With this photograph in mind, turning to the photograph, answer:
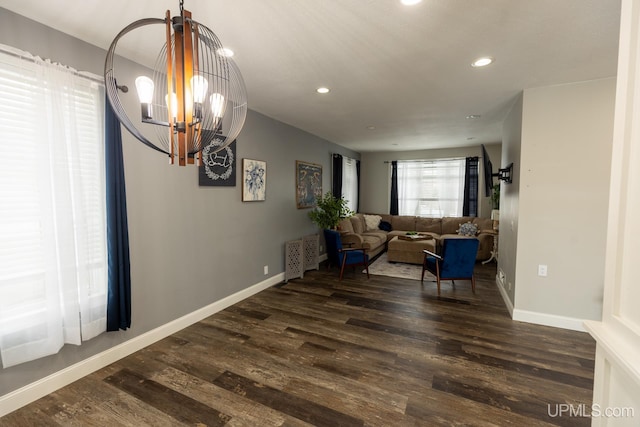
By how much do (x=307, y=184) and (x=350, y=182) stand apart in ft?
7.75

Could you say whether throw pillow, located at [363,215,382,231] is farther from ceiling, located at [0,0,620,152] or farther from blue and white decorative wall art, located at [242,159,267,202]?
ceiling, located at [0,0,620,152]

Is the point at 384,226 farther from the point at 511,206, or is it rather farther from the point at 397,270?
the point at 511,206

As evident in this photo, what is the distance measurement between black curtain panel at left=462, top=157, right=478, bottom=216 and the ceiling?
3.49 meters

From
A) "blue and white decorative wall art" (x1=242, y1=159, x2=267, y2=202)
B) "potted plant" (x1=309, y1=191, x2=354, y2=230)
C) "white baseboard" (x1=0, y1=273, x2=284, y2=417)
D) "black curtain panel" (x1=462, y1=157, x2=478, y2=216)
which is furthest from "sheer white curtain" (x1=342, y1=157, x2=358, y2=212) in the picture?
"white baseboard" (x1=0, y1=273, x2=284, y2=417)

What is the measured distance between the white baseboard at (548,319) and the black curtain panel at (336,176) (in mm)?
4012

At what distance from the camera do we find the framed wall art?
5.04m

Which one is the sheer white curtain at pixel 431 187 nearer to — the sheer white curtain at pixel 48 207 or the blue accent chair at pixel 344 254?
the blue accent chair at pixel 344 254

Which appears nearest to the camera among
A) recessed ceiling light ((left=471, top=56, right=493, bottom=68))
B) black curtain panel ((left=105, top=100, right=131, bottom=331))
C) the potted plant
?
black curtain panel ((left=105, top=100, right=131, bottom=331))

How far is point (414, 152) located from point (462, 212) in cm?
195

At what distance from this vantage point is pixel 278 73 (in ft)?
8.82

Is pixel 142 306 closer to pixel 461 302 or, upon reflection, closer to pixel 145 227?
pixel 145 227

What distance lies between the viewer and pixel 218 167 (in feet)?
10.9

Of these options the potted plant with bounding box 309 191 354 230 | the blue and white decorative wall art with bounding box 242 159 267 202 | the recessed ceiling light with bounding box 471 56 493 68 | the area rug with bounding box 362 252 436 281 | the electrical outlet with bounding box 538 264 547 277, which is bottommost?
the area rug with bounding box 362 252 436 281

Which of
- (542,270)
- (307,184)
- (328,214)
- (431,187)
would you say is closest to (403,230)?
(431,187)
